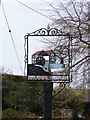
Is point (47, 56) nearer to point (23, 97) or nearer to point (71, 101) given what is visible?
point (23, 97)

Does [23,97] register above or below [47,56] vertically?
below

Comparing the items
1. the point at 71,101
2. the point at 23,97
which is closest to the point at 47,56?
the point at 23,97

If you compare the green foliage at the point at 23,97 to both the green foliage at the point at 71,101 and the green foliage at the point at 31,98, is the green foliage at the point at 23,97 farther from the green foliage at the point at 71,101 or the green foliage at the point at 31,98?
the green foliage at the point at 71,101

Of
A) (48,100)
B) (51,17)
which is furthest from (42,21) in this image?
(48,100)

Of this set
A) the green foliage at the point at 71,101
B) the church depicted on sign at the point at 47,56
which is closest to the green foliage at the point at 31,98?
the green foliage at the point at 71,101

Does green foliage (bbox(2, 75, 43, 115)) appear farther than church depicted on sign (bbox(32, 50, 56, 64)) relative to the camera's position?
Yes

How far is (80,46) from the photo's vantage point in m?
2.92

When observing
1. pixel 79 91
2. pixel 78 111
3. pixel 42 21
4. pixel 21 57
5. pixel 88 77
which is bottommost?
pixel 78 111

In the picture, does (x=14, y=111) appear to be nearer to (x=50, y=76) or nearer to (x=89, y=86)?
(x=89, y=86)

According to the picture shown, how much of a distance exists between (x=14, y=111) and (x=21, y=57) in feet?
2.53

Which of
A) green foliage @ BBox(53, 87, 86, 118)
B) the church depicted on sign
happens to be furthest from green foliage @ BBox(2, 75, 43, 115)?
the church depicted on sign

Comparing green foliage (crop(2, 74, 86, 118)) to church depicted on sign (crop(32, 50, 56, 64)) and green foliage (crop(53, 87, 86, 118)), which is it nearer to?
green foliage (crop(53, 87, 86, 118))

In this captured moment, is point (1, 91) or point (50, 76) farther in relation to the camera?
point (1, 91)

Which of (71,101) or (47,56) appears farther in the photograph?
(71,101)
